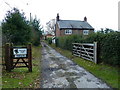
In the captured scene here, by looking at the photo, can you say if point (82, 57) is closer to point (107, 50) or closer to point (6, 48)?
point (107, 50)

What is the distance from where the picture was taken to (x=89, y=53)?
1273 centimetres

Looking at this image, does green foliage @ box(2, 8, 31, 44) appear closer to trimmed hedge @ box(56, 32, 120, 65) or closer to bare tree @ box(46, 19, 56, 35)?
trimmed hedge @ box(56, 32, 120, 65)

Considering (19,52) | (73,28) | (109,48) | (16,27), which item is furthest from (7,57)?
(73,28)

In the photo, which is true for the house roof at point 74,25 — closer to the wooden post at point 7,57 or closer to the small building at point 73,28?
the small building at point 73,28

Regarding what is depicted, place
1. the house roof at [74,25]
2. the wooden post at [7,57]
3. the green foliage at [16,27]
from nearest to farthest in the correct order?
the wooden post at [7,57]
the green foliage at [16,27]
the house roof at [74,25]

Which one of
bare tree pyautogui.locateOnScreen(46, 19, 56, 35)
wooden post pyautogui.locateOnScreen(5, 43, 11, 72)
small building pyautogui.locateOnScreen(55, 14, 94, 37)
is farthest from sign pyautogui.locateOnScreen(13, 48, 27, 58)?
bare tree pyautogui.locateOnScreen(46, 19, 56, 35)

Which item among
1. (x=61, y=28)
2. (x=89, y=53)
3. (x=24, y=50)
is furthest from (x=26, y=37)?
(x=61, y=28)

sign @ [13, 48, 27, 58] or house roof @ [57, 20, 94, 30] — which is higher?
house roof @ [57, 20, 94, 30]

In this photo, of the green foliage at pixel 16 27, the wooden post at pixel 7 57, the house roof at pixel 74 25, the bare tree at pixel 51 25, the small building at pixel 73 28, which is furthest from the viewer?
the bare tree at pixel 51 25

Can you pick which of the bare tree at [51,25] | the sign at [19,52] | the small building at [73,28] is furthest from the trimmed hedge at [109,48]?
the bare tree at [51,25]

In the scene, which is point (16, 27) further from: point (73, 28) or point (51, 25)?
point (51, 25)

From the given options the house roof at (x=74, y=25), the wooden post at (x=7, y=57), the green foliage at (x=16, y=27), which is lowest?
the wooden post at (x=7, y=57)

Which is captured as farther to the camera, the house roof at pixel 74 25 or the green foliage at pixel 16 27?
the house roof at pixel 74 25

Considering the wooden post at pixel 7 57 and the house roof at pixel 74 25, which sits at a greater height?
the house roof at pixel 74 25
